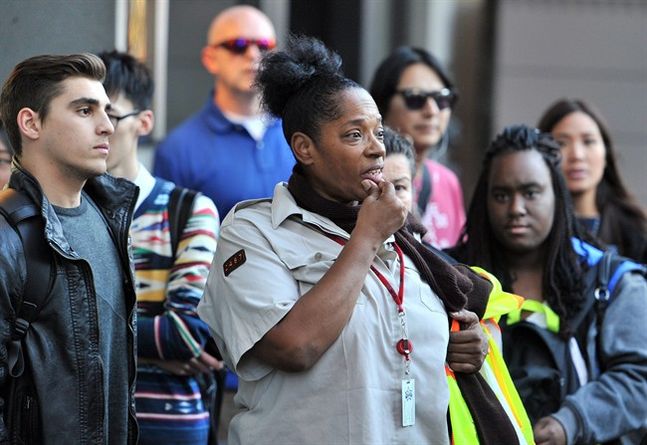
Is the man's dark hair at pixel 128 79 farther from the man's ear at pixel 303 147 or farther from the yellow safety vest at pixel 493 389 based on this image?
the yellow safety vest at pixel 493 389

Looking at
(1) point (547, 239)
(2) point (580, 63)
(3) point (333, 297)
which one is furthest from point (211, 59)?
(2) point (580, 63)

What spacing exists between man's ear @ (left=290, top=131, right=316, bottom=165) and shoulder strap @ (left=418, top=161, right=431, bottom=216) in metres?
2.43

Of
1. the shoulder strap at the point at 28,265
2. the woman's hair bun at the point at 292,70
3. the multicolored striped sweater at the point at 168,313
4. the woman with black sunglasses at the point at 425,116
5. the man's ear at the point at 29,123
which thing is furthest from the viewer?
the woman with black sunglasses at the point at 425,116

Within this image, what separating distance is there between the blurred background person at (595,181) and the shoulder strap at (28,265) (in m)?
3.64

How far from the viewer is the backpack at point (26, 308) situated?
3.81 m

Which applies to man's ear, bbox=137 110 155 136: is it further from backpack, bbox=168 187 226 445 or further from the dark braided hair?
the dark braided hair

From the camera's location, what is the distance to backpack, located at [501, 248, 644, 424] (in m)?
5.04

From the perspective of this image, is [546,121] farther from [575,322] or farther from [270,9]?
[270,9]

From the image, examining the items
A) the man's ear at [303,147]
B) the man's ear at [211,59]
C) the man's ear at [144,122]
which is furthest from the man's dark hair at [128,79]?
→ the man's ear at [211,59]

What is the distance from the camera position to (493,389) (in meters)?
4.12

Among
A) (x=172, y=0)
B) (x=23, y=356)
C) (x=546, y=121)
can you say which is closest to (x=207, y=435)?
(x=23, y=356)

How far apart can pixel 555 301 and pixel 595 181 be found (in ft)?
6.27

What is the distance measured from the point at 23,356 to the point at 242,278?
0.72 metres

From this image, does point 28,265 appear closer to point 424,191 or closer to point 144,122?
point 144,122
